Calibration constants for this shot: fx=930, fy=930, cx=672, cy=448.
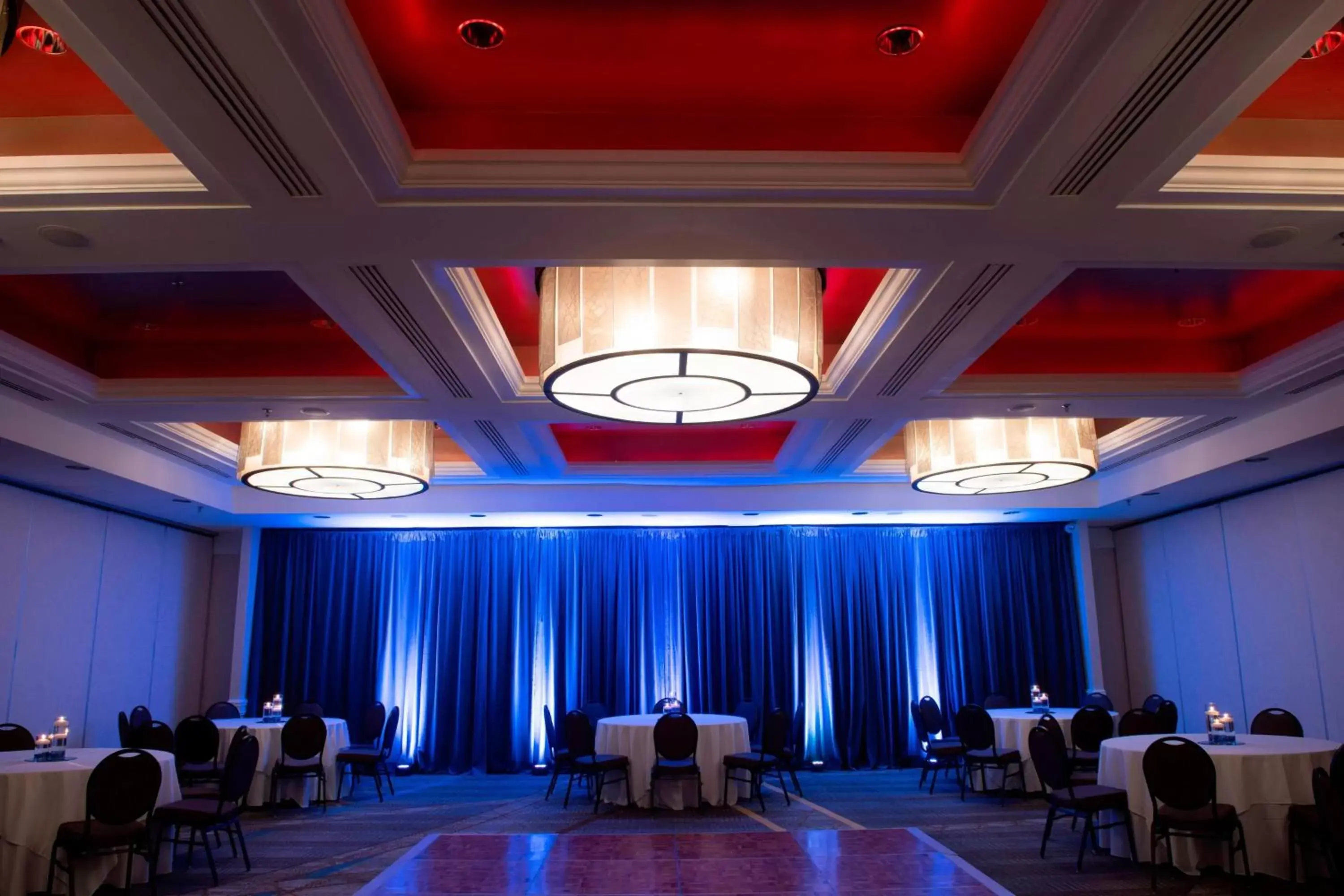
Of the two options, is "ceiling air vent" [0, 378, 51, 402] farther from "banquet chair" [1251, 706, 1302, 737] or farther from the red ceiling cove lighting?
"banquet chair" [1251, 706, 1302, 737]

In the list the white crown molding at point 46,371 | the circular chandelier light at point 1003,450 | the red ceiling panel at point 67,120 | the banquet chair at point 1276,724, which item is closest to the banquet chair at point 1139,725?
the banquet chair at point 1276,724

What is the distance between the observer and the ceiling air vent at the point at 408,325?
5043 mm

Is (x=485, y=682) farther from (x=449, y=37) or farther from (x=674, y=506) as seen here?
(x=449, y=37)

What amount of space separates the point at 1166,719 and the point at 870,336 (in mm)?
5133

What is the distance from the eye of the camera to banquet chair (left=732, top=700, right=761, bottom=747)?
10.9 m

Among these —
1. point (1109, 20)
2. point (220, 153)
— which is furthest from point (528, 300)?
point (1109, 20)

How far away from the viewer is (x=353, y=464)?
7.80 metres

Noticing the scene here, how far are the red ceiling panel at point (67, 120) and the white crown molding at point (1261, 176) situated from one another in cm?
458

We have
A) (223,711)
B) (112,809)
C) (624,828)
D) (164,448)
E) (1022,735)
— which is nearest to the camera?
(112,809)

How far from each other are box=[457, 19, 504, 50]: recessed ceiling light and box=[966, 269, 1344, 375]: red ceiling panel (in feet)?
14.0

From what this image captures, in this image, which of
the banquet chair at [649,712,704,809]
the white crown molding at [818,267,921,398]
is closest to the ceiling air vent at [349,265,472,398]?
the white crown molding at [818,267,921,398]

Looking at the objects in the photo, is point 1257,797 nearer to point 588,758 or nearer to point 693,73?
point 588,758

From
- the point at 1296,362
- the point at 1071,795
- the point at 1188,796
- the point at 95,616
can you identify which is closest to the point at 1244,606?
the point at 1296,362

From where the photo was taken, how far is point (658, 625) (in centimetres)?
1273
